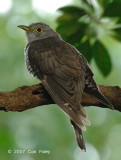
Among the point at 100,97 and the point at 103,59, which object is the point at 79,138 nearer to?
the point at 100,97

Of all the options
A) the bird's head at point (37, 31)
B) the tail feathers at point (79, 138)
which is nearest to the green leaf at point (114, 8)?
the tail feathers at point (79, 138)

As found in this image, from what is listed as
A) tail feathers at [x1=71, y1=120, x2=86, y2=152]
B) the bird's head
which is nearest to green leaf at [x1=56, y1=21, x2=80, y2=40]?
tail feathers at [x1=71, y1=120, x2=86, y2=152]

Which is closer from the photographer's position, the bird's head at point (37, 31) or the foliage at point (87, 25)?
the foliage at point (87, 25)

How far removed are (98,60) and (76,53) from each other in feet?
1.19

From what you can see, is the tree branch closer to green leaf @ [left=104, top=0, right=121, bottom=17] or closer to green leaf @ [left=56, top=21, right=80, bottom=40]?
green leaf @ [left=56, top=21, right=80, bottom=40]

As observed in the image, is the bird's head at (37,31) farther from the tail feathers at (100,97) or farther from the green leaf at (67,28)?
the tail feathers at (100,97)

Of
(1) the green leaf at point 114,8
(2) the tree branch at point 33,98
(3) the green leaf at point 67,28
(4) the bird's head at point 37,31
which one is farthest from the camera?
(4) the bird's head at point 37,31

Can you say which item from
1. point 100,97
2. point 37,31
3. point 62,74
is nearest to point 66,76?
point 62,74

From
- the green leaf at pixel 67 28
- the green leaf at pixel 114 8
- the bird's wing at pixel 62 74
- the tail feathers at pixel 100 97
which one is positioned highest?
the green leaf at pixel 114 8

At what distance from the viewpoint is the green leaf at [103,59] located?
4.11 m

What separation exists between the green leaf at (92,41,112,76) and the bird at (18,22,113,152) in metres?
0.19

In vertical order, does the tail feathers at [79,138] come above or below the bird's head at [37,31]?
below

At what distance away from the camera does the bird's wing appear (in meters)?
3.83

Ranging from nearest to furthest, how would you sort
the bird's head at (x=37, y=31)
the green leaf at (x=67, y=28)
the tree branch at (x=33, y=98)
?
the tree branch at (x=33, y=98)
the green leaf at (x=67, y=28)
the bird's head at (x=37, y=31)
